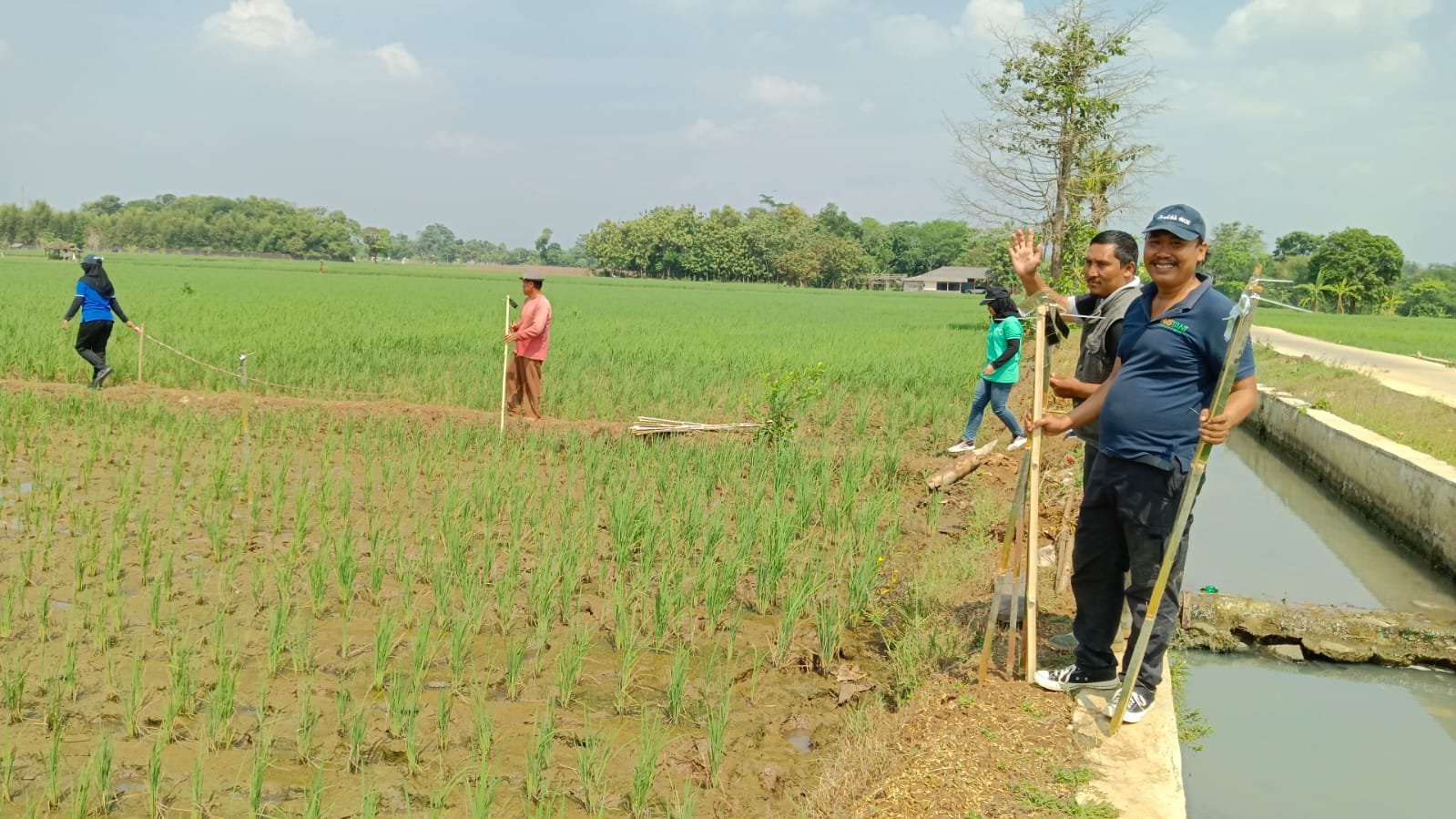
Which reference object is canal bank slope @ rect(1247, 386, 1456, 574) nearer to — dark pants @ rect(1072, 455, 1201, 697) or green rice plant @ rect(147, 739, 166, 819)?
dark pants @ rect(1072, 455, 1201, 697)

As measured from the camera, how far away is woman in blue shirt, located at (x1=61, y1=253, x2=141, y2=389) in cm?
959

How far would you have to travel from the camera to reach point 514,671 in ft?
11.8

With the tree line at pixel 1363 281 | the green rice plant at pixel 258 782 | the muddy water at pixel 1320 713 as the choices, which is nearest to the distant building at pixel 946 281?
the tree line at pixel 1363 281

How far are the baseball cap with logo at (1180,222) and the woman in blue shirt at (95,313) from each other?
9.32 m

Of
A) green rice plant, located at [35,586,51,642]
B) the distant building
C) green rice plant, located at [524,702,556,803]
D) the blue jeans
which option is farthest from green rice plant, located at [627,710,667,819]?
the distant building

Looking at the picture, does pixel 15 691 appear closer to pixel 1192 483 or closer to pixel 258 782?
pixel 258 782

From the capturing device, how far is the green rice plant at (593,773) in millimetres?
2871

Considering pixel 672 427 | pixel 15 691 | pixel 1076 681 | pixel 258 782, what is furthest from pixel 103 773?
pixel 672 427

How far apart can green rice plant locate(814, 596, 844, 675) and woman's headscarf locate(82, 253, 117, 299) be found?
823cm

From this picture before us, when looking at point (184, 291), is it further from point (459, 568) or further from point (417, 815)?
point (417, 815)

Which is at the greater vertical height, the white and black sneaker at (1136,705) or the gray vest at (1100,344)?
the gray vest at (1100,344)

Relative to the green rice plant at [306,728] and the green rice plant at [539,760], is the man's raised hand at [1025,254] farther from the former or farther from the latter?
the green rice plant at [306,728]

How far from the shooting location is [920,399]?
10.2m

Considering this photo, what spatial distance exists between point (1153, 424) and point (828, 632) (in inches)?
59.1
